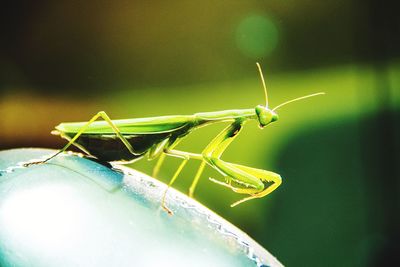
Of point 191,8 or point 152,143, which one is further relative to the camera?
point 191,8

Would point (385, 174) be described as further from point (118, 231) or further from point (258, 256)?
point (118, 231)

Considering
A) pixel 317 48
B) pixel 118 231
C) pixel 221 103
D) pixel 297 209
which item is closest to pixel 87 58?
pixel 221 103

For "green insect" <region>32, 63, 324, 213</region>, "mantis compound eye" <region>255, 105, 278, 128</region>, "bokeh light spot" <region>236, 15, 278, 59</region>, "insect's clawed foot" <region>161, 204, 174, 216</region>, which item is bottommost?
"insect's clawed foot" <region>161, 204, 174, 216</region>

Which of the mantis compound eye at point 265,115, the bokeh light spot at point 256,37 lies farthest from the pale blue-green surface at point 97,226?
the bokeh light spot at point 256,37

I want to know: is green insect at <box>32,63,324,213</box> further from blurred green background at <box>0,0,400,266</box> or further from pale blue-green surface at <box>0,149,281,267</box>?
blurred green background at <box>0,0,400,266</box>

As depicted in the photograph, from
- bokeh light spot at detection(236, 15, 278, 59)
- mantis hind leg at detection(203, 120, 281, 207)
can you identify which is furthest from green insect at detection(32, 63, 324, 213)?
bokeh light spot at detection(236, 15, 278, 59)

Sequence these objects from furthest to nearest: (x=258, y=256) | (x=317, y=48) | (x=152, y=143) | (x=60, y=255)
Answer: (x=317, y=48)
(x=152, y=143)
(x=258, y=256)
(x=60, y=255)

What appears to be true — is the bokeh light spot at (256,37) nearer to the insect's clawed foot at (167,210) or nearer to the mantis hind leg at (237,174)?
the mantis hind leg at (237,174)

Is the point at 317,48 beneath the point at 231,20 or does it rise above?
beneath
